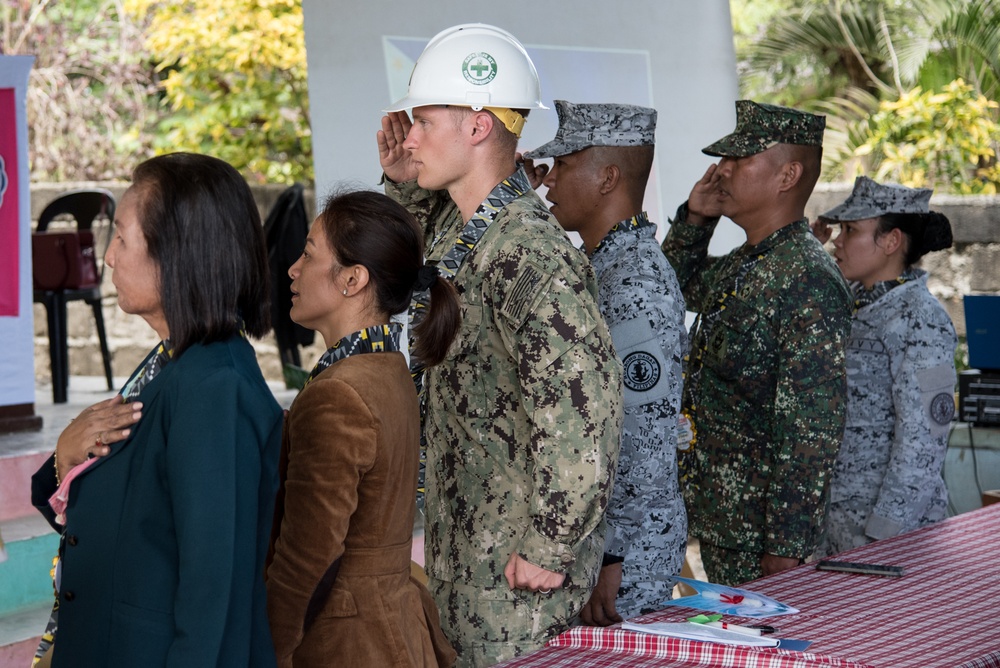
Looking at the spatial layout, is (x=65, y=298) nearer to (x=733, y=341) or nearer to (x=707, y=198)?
(x=707, y=198)

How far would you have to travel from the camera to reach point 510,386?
2.13 m

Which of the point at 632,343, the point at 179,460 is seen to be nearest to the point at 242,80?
the point at 632,343

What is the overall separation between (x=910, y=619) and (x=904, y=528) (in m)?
1.39

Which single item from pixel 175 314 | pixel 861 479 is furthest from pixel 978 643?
pixel 861 479

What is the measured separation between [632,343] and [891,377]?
1279 millimetres

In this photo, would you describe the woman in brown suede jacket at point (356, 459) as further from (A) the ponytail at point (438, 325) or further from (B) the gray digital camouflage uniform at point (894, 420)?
(B) the gray digital camouflage uniform at point (894, 420)

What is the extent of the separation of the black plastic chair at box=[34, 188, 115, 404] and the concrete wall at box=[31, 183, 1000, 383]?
1846 mm

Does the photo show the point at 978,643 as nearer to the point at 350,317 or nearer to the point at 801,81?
the point at 350,317

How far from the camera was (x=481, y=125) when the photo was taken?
87.4 inches

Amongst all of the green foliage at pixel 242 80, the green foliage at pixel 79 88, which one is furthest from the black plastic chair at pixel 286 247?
the green foliage at pixel 79 88

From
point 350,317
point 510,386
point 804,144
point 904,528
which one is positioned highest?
point 804,144

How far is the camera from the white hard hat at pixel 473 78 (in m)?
2.21

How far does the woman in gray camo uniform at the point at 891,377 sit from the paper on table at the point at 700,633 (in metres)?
1.43

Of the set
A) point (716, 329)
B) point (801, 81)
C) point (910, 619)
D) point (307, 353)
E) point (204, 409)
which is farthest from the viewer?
point (801, 81)
